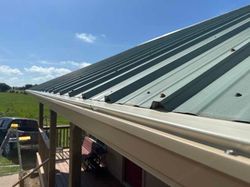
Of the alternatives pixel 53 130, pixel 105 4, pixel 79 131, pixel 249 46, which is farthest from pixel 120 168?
pixel 105 4

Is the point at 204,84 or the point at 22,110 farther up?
the point at 204,84

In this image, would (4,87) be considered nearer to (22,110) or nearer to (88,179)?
(22,110)

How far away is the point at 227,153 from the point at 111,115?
56.7 inches

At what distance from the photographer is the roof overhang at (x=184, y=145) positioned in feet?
3.71

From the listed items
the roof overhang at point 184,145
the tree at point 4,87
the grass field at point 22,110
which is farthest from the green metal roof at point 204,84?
the tree at point 4,87

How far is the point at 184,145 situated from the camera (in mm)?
1346

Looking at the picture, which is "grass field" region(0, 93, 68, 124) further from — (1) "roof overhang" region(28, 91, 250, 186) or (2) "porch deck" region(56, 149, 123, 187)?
(1) "roof overhang" region(28, 91, 250, 186)

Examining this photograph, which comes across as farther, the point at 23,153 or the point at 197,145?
the point at 23,153

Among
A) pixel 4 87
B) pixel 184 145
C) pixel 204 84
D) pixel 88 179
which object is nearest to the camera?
pixel 184 145

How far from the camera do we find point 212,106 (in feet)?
6.41

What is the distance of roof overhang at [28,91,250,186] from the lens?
113cm

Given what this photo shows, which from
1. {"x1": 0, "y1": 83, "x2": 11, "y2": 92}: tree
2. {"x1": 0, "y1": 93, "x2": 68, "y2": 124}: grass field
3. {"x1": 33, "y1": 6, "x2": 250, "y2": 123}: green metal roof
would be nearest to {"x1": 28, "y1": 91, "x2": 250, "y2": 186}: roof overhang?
{"x1": 33, "y1": 6, "x2": 250, "y2": 123}: green metal roof

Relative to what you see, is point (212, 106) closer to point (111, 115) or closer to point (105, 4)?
point (111, 115)

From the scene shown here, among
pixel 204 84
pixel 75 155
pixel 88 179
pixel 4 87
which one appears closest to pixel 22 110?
pixel 88 179
